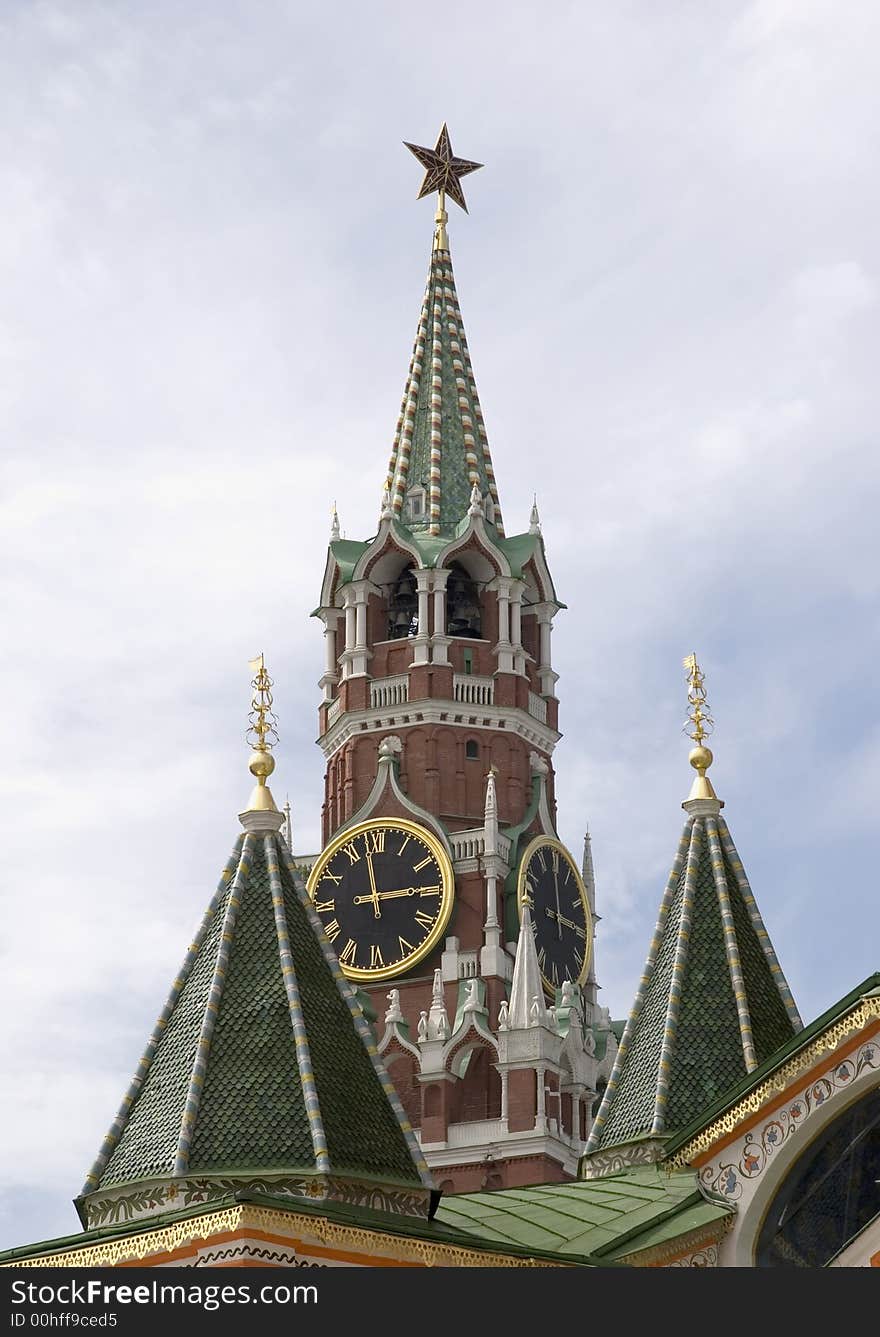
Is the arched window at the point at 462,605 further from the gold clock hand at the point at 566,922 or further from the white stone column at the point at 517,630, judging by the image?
the gold clock hand at the point at 566,922

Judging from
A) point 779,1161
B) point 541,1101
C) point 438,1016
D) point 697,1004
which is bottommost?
point 779,1161

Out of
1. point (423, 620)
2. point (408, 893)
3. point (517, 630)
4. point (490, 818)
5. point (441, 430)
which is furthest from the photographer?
point (441, 430)

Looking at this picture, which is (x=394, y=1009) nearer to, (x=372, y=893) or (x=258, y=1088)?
(x=372, y=893)

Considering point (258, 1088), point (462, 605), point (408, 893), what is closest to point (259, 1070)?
point (258, 1088)

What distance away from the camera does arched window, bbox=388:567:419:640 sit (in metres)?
68.0

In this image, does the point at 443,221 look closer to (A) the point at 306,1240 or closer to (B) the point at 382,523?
(B) the point at 382,523

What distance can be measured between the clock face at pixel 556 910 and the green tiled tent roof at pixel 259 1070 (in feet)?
113

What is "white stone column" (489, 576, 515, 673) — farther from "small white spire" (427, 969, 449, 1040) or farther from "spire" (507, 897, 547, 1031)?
"small white spire" (427, 969, 449, 1040)

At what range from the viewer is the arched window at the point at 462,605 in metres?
67.9

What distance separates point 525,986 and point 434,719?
7634mm

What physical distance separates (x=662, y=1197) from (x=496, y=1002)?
34944 millimetres

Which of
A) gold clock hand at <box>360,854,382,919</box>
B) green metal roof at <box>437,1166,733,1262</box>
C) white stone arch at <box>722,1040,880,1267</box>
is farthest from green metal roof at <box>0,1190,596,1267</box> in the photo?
gold clock hand at <box>360,854,382,919</box>

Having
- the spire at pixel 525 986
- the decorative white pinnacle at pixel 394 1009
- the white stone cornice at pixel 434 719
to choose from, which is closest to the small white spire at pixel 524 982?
the spire at pixel 525 986

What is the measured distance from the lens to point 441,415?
71.7 m
